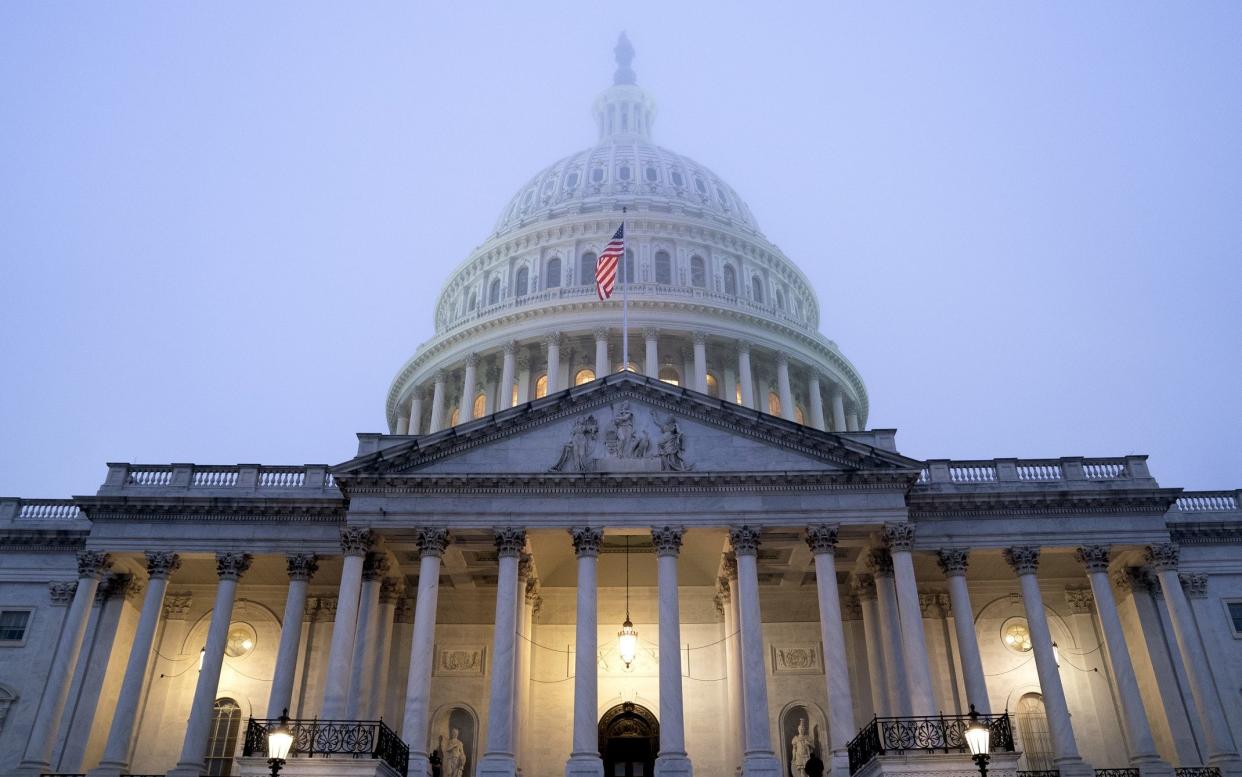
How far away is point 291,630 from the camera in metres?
34.2

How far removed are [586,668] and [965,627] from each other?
12.7 metres

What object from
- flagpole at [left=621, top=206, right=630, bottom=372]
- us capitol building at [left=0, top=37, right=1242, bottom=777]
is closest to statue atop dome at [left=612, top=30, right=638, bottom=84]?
flagpole at [left=621, top=206, right=630, bottom=372]

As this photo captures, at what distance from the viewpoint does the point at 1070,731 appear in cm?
3170

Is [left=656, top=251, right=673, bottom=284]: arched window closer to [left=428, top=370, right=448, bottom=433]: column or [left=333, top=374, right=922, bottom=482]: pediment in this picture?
[left=428, top=370, right=448, bottom=433]: column

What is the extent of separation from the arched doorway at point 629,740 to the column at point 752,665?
7.24 metres

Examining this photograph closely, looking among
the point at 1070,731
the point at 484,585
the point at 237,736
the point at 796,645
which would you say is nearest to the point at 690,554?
the point at 796,645

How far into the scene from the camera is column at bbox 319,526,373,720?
30.2 meters

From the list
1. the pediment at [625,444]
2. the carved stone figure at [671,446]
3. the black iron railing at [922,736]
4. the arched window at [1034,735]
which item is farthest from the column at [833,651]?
the arched window at [1034,735]

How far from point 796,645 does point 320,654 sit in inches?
706

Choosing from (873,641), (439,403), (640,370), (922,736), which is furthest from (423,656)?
(439,403)

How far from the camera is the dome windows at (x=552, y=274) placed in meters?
62.2

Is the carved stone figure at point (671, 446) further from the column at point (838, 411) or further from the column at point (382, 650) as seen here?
the column at point (838, 411)

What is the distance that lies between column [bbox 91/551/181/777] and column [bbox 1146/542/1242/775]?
33917mm

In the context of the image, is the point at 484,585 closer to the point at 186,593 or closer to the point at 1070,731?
the point at 186,593
